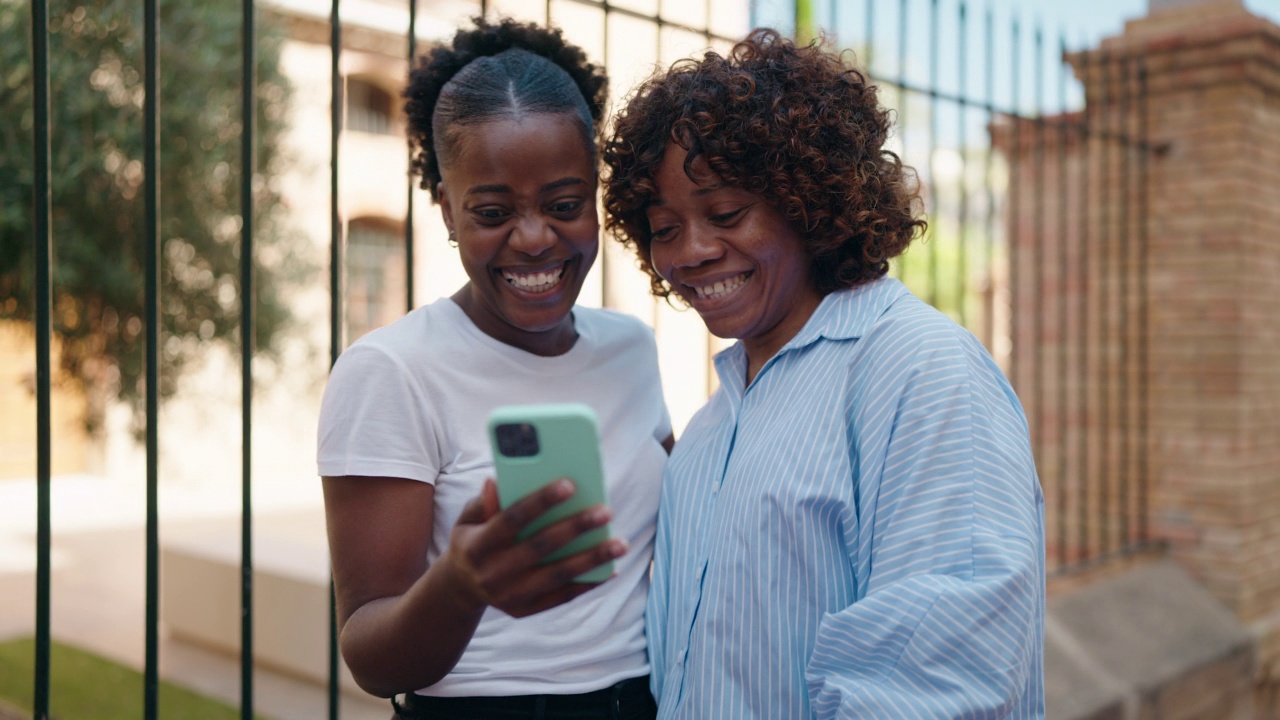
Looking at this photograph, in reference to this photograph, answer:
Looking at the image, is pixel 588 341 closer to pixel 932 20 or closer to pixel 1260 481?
pixel 932 20

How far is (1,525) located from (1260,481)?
1092 centimetres

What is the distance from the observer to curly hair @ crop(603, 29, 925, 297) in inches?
65.1

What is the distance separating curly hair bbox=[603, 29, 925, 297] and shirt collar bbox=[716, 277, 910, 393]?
0.12ft

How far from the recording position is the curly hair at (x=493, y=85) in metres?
1.67

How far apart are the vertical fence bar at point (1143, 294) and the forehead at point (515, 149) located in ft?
14.2

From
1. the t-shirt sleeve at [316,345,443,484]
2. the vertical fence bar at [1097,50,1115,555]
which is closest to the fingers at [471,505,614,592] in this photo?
the t-shirt sleeve at [316,345,443,484]

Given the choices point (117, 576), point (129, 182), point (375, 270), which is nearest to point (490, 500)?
point (129, 182)

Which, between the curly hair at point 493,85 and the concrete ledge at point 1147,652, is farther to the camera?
the concrete ledge at point 1147,652

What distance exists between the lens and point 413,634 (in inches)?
51.1

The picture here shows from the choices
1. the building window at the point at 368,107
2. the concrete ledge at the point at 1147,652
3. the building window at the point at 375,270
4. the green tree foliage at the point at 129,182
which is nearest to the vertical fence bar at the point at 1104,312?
the concrete ledge at the point at 1147,652

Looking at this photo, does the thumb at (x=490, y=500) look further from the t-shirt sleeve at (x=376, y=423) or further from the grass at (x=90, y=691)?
the grass at (x=90, y=691)

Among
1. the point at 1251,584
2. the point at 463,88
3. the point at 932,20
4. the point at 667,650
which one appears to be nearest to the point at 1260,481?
the point at 1251,584

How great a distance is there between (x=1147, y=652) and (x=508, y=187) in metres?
4.09

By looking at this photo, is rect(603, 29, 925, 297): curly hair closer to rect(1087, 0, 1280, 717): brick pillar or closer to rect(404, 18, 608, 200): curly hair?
rect(404, 18, 608, 200): curly hair
